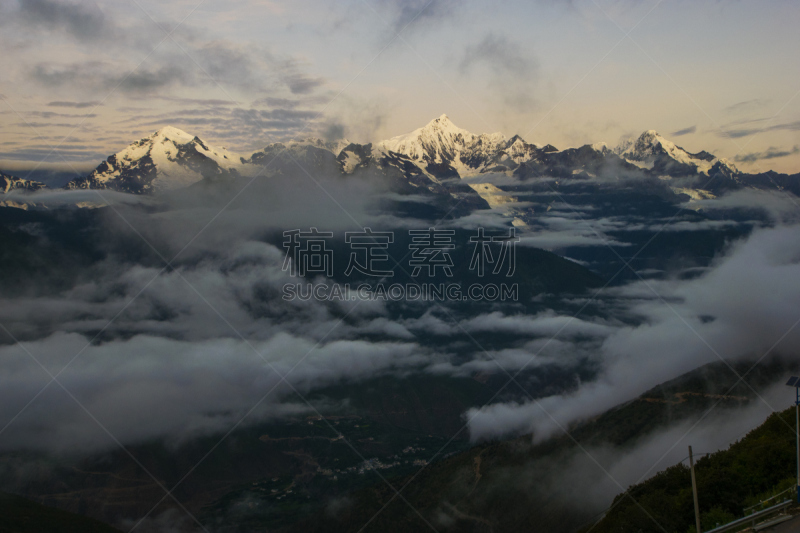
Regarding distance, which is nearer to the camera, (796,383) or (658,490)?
(796,383)

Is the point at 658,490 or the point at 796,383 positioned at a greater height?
the point at 796,383

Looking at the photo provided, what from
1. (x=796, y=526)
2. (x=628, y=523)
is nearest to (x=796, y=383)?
(x=796, y=526)

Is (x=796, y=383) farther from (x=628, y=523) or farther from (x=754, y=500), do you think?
(x=628, y=523)

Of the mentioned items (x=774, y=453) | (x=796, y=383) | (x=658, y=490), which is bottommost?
(x=658, y=490)

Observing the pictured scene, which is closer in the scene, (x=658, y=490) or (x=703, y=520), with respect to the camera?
(x=703, y=520)

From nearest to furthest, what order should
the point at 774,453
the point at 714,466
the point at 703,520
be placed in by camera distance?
the point at 703,520 < the point at 774,453 < the point at 714,466

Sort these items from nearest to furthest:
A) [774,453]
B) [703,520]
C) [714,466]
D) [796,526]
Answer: [796,526]
[703,520]
[774,453]
[714,466]

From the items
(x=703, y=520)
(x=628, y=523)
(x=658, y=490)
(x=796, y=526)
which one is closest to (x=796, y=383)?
(x=796, y=526)

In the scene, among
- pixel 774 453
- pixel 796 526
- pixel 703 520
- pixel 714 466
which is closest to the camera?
pixel 796 526

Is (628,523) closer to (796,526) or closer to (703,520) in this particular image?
(703,520)

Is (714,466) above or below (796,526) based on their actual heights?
below
